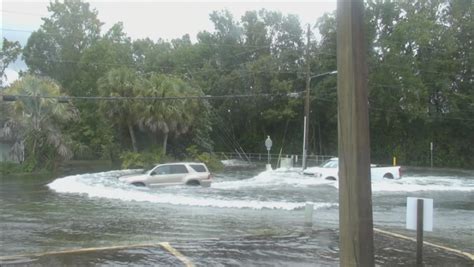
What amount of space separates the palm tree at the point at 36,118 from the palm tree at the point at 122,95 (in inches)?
136

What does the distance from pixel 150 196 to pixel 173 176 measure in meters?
4.29

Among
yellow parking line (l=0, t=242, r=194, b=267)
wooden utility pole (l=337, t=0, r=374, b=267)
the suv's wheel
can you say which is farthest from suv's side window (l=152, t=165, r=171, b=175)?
wooden utility pole (l=337, t=0, r=374, b=267)

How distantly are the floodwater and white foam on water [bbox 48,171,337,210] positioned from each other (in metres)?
0.04

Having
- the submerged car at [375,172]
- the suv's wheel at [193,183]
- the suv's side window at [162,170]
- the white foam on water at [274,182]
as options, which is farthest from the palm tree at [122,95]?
the submerged car at [375,172]

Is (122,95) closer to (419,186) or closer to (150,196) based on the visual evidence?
(150,196)

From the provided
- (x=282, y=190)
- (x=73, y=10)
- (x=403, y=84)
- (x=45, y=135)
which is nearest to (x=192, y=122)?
(x=45, y=135)

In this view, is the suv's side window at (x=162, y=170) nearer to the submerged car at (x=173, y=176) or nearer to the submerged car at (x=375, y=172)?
the submerged car at (x=173, y=176)

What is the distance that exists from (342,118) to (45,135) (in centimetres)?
3781

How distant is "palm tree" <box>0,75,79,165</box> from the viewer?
3959 centimetres

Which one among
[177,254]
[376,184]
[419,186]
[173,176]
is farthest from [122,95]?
[177,254]

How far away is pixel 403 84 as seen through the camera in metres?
54.0

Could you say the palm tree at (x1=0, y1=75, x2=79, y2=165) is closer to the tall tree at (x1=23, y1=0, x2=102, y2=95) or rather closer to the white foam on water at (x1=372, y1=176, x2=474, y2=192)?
the white foam on water at (x1=372, y1=176, x2=474, y2=192)

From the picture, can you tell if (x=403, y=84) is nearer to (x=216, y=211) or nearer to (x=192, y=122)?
(x=192, y=122)

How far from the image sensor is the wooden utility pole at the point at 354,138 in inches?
188
